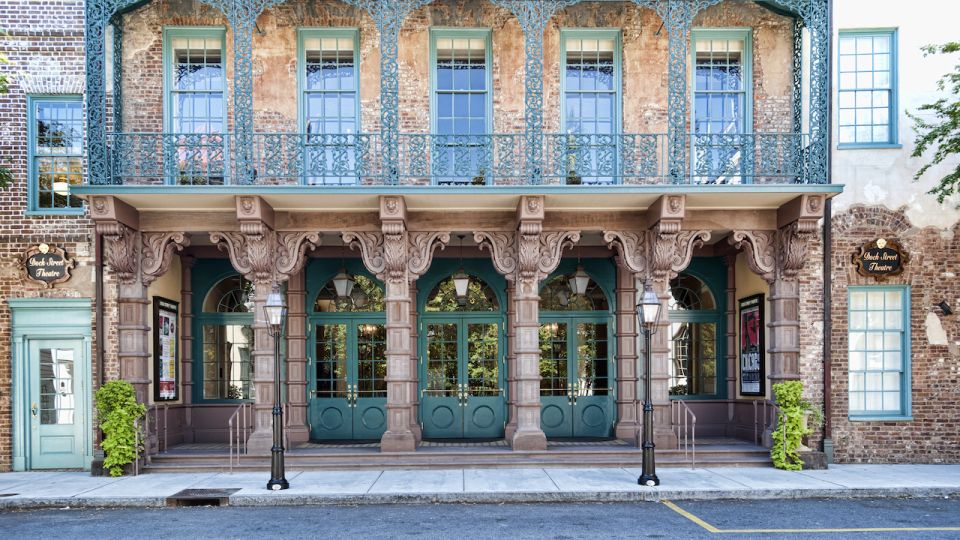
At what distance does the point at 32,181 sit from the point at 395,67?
21.6ft

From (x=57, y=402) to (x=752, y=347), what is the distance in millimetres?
12384

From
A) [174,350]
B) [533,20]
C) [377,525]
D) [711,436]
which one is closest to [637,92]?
[533,20]

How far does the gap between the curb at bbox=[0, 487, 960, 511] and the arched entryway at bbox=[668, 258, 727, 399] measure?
4.54m

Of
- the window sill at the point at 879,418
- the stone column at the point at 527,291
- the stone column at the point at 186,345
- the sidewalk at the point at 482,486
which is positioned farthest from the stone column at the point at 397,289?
the window sill at the point at 879,418

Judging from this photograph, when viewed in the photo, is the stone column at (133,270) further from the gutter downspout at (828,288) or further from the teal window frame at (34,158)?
the gutter downspout at (828,288)

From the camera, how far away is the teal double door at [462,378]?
14.5 meters

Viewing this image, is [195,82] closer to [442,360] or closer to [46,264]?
[46,264]

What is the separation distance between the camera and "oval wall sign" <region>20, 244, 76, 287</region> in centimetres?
1252

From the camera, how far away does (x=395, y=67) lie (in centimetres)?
1191

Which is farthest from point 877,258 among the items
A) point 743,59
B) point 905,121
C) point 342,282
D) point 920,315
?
point 342,282

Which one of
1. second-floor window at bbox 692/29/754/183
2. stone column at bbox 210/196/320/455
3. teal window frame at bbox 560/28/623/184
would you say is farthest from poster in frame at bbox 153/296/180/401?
second-floor window at bbox 692/29/754/183

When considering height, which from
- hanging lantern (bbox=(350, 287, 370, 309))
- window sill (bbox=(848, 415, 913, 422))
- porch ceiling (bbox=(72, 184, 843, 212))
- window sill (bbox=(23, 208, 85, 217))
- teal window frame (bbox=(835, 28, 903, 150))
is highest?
teal window frame (bbox=(835, 28, 903, 150))

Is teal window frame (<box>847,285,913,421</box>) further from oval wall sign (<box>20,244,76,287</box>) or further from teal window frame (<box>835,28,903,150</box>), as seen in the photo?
oval wall sign (<box>20,244,76,287</box>)

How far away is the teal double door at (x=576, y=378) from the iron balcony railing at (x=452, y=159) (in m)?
3.36
